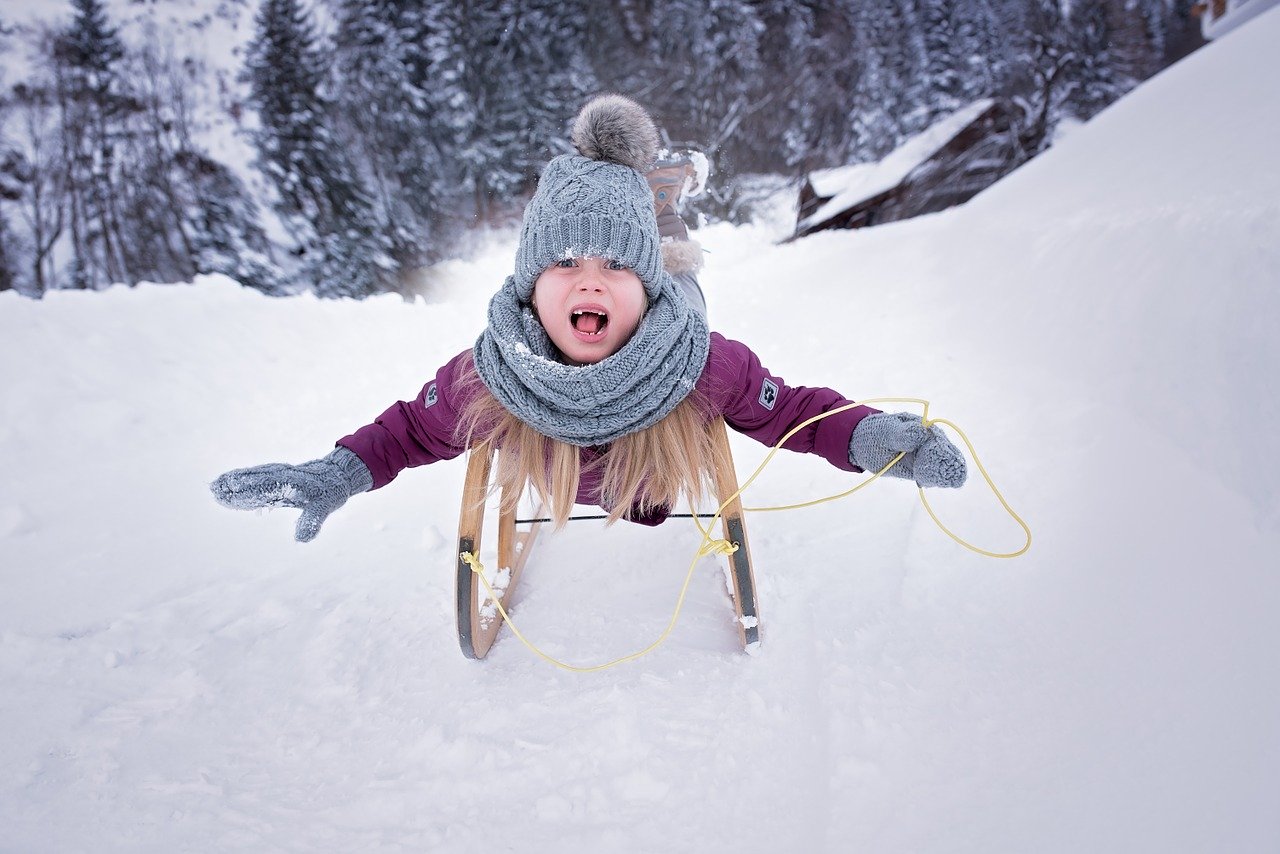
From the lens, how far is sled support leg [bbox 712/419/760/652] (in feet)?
4.88

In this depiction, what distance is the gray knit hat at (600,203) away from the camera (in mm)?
1372

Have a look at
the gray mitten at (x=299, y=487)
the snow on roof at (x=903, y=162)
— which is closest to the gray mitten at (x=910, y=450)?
the gray mitten at (x=299, y=487)

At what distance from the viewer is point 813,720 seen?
4.34ft

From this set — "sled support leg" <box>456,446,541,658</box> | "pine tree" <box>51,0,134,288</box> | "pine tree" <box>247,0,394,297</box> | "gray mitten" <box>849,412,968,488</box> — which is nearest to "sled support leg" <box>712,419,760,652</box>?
"gray mitten" <box>849,412,968,488</box>

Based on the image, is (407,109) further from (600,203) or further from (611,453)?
(611,453)

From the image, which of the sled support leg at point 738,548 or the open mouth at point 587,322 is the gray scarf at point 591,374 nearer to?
the open mouth at point 587,322

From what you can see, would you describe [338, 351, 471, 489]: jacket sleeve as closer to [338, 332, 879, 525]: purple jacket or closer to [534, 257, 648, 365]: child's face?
→ [338, 332, 879, 525]: purple jacket

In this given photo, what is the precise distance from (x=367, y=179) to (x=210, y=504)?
1330 cm

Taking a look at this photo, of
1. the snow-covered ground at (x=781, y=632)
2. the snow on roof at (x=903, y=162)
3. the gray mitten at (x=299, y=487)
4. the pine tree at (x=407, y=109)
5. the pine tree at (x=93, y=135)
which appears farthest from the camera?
the pine tree at (x=407, y=109)

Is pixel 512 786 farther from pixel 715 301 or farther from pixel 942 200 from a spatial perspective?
pixel 942 200

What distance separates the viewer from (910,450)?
53.5 inches

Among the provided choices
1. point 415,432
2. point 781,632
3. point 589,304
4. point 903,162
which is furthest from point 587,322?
point 903,162

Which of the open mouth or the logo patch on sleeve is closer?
the open mouth

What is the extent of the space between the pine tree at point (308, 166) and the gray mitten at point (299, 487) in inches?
484
